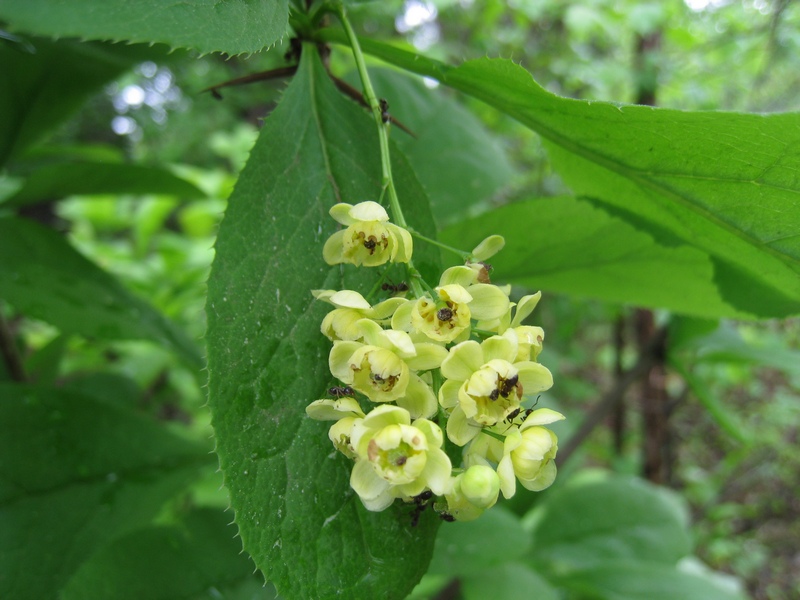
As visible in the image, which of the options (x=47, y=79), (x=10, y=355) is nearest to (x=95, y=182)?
(x=47, y=79)

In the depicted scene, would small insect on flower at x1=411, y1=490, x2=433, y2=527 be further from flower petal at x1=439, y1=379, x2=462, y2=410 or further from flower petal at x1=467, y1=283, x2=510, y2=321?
flower petal at x1=467, y1=283, x2=510, y2=321

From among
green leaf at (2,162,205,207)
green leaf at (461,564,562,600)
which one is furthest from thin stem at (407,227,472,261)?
green leaf at (461,564,562,600)

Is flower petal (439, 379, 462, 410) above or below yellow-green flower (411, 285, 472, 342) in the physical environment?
below

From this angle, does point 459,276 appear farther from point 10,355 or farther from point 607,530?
point 607,530

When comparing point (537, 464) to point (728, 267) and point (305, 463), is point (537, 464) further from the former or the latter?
point (728, 267)

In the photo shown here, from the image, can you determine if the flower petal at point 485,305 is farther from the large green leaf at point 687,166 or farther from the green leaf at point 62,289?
the green leaf at point 62,289

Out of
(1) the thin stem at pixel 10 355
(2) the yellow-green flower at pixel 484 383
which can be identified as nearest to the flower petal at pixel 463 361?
(2) the yellow-green flower at pixel 484 383
